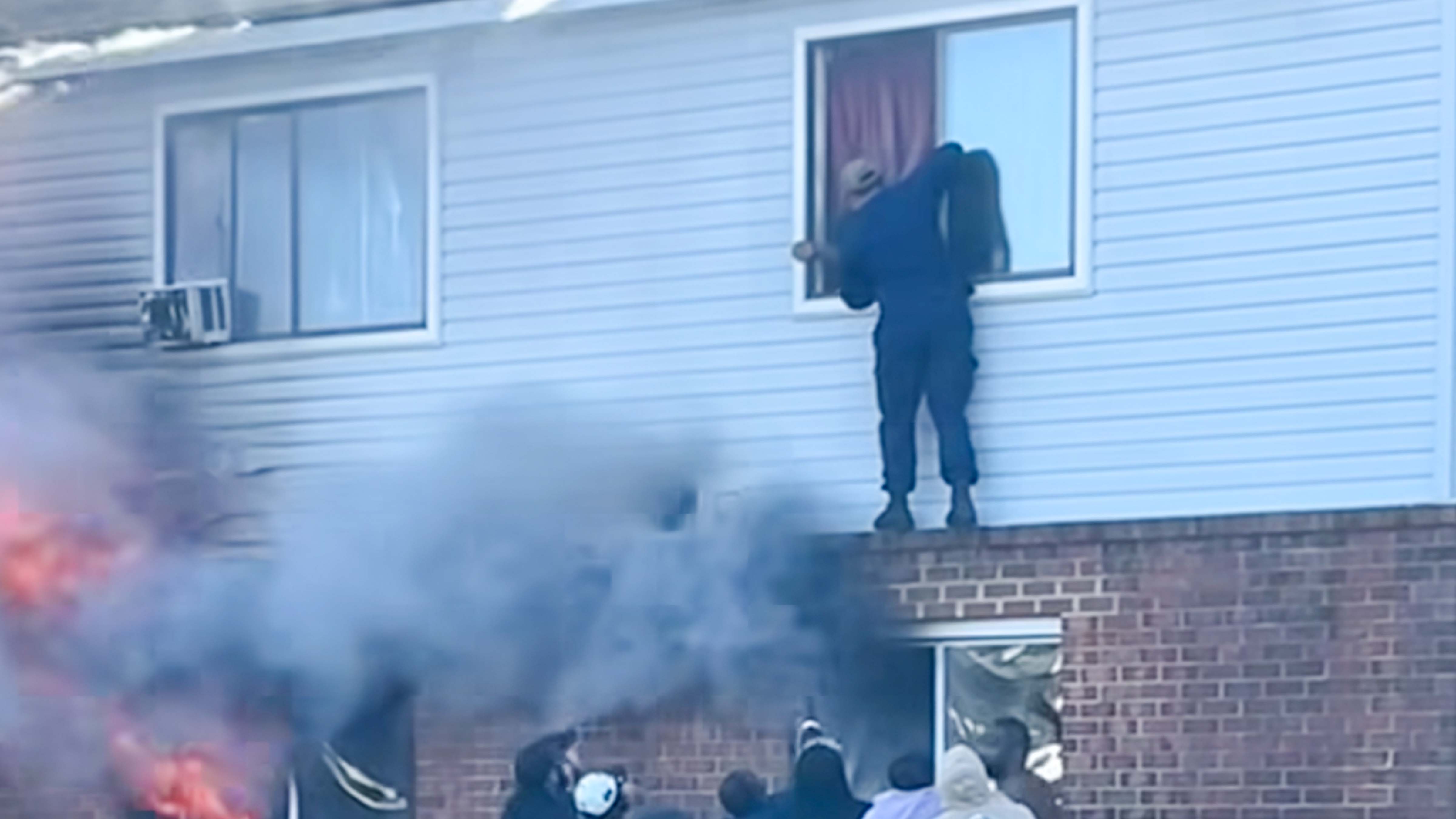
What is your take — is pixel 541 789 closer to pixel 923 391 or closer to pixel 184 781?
pixel 923 391

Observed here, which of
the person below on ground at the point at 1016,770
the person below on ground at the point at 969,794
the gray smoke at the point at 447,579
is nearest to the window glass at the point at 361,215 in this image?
the gray smoke at the point at 447,579

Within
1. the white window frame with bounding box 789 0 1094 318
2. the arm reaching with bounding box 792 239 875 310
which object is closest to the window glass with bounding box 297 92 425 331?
the white window frame with bounding box 789 0 1094 318

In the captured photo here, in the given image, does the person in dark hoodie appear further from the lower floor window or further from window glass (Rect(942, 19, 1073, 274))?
window glass (Rect(942, 19, 1073, 274))

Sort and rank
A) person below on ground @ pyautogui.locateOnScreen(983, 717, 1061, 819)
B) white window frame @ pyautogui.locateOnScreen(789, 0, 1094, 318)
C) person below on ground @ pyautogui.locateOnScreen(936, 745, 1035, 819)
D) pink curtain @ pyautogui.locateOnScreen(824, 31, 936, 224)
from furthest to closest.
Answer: pink curtain @ pyautogui.locateOnScreen(824, 31, 936, 224), white window frame @ pyautogui.locateOnScreen(789, 0, 1094, 318), person below on ground @ pyautogui.locateOnScreen(983, 717, 1061, 819), person below on ground @ pyautogui.locateOnScreen(936, 745, 1035, 819)

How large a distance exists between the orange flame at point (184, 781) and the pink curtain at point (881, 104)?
4252mm

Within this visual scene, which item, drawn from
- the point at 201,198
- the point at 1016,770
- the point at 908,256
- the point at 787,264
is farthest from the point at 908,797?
the point at 201,198

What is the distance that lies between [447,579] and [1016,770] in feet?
10.3

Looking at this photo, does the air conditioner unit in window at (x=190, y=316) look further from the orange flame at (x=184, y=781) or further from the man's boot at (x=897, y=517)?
the man's boot at (x=897, y=517)

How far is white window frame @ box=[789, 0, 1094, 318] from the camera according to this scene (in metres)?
14.6

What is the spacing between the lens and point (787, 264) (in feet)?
50.3

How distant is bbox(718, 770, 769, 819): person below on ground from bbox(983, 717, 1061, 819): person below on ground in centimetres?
113

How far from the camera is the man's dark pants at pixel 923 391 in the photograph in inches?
575

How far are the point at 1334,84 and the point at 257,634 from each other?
19.5ft

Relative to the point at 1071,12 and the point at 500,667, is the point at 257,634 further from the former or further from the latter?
the point at 1071,12
